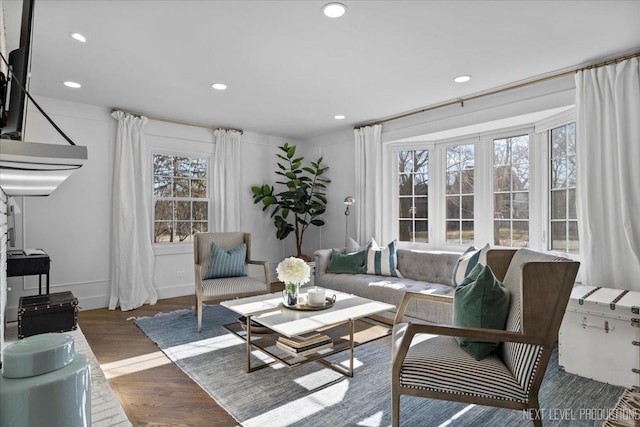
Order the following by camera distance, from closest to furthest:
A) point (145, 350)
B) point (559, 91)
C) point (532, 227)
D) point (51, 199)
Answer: point (145, 350), point (559, 91), point (532, 227), point (51, 199)

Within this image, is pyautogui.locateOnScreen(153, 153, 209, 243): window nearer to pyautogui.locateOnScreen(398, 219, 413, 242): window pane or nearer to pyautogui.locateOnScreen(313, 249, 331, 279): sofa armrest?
pyautogui.locateOnScreen(313, 249, 331, 279): sofa armrest

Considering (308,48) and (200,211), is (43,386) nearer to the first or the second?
(308,48)

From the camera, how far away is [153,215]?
4.92 metres

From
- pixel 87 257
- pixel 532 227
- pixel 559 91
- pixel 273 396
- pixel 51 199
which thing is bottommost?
pixel 273 396

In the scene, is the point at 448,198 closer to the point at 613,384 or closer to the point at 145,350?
the point at 613,384

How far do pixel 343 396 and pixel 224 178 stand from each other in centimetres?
390

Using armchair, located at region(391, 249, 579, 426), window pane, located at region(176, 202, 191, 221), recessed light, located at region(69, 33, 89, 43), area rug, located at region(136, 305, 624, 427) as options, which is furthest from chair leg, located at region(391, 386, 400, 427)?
window pane, located at region(176, 202, 191, 221)

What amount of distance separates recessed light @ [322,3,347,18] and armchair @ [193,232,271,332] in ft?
8.45

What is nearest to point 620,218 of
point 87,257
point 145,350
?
point 145,350

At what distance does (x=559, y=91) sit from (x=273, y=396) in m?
3.63

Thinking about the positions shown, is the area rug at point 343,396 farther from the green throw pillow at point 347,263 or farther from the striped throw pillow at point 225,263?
the green throw pillow at point 347,263

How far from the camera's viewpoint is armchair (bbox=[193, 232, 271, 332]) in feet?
11.8

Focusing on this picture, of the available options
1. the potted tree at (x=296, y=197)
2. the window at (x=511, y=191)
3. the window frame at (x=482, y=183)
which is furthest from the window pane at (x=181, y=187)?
the window at (x=511, y=191)

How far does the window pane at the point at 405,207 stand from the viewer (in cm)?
498
